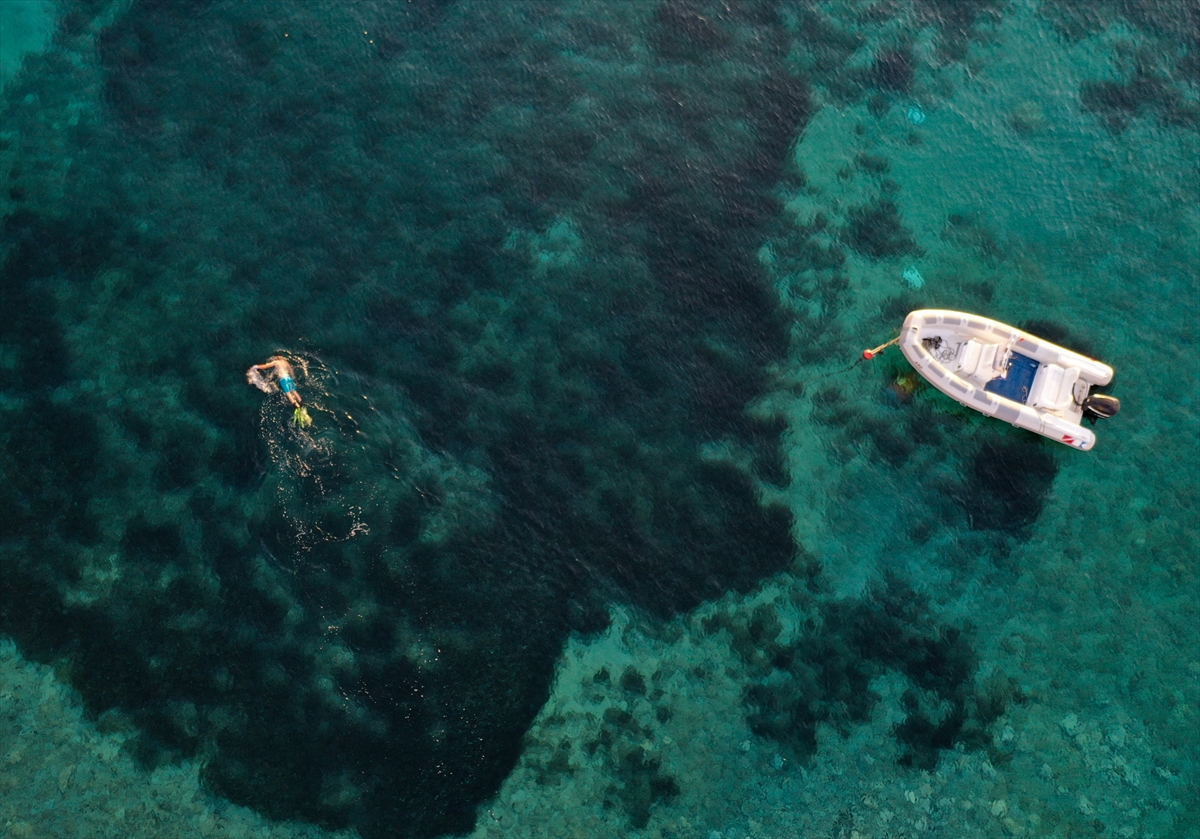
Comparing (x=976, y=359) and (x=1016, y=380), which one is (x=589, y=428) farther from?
(x=1016, y=380)

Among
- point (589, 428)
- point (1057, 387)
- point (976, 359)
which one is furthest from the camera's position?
point (589, 428)

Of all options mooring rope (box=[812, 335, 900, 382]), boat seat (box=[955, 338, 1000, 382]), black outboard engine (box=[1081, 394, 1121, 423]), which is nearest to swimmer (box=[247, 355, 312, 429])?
mooring rope (box=[812, 335, 900, 382])

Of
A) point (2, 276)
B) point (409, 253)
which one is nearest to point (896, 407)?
point (409, 253)

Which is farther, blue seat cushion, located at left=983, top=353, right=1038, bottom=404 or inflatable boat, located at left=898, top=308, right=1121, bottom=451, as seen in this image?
blue seat cushion, located at left=983, top=353, right=1038, bottom=404

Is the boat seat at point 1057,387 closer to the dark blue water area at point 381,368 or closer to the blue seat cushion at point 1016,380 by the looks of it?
the blue seat cushion at point 1016,380

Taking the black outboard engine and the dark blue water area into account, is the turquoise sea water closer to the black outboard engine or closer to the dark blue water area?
the dark blue water area

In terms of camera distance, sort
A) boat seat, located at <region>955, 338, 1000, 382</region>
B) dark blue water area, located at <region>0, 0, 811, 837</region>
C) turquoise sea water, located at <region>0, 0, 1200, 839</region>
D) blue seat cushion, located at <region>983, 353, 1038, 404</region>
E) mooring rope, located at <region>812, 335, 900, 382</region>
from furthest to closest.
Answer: mooring rope, located at <region>812, 335, 900, 382</region>, blue seat cushion, located at <region>983, 353, 1038, 404</region>, boat seat, located at <region>955, 338, 1000, 382</region>, dark blue water area, located at <region>0, 0, 811, 837</region>, turquoise sea water, located at <region>0, 0, 1200, 839</region>

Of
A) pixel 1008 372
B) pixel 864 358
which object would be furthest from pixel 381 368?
pixel 1008 372
